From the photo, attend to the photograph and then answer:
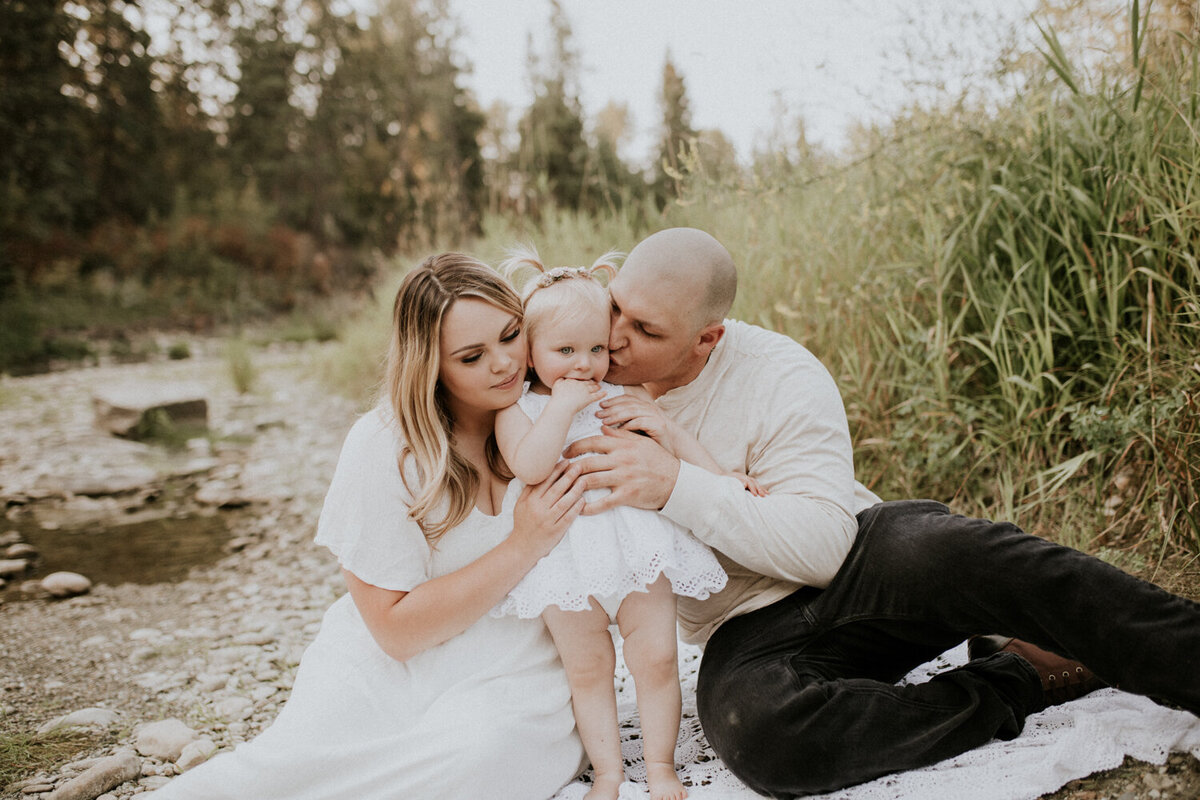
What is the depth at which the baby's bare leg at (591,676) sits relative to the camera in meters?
→ 2.22

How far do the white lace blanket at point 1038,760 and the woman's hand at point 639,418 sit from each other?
0.92 meters

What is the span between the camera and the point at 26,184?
14.4 meters

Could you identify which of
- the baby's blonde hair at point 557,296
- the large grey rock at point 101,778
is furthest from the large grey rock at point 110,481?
the baby's blonde hair at point 557,296

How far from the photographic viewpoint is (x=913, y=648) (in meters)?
2.34

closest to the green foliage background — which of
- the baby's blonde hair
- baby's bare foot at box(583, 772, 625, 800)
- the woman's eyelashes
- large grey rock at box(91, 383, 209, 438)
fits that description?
the baby's blonde hair

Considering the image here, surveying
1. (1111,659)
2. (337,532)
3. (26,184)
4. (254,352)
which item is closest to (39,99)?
(26,184)

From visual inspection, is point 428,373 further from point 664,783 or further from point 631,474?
point 664,783

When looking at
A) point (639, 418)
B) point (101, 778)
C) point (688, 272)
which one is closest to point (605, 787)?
point (639, 418)

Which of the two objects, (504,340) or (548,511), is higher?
(504,340)

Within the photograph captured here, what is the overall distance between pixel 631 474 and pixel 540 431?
0.27 metres

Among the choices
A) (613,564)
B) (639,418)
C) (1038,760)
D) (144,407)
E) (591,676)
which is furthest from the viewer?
(144,407)

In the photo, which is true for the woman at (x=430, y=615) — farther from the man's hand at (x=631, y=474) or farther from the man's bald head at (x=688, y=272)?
the man's bald head at (x=688, y=272)

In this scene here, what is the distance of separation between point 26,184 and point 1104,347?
55.4 ft

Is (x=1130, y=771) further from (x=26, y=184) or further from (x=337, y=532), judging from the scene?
(x=26, y=184)
